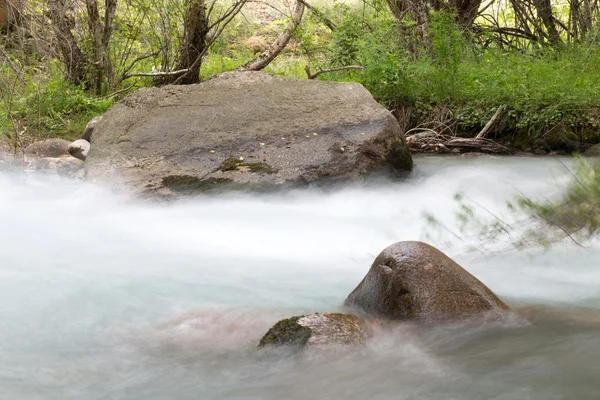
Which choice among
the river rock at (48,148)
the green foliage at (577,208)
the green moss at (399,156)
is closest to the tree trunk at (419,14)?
the green moss at (399,156)

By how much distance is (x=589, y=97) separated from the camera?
8.29m

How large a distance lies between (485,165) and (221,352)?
18.1ft

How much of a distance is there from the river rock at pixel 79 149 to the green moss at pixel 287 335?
5967 mm

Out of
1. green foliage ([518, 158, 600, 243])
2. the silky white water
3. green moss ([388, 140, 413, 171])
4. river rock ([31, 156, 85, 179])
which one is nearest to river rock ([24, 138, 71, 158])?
river rock ([31, 156, 85, 179])

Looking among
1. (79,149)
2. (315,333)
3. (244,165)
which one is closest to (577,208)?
(315,333)

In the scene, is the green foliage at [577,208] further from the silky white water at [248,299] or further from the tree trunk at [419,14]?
the tree trunk at [419,14]

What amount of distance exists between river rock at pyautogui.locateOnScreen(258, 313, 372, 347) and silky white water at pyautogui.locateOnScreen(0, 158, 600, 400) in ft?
0.23

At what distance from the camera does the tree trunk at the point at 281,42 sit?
11.3 m

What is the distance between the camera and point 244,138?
7426mm

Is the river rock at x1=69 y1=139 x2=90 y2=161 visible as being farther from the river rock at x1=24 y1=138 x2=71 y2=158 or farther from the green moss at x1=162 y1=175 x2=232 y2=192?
the green moss at x1=162 y1=175 x2=232 y2=192

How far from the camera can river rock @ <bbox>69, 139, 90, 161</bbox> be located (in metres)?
8.67

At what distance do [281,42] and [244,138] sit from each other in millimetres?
4552

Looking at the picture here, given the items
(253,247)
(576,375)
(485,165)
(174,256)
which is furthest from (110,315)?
(485,165)

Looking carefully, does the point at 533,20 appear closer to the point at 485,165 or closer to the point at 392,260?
the point at 485,165
